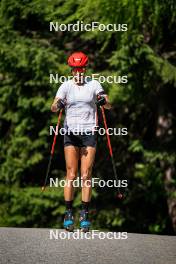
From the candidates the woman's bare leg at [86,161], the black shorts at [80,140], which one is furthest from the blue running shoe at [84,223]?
the black shorts at [80,140]

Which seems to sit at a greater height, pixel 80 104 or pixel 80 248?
pixel 80 104

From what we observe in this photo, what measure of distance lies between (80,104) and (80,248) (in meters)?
1.74

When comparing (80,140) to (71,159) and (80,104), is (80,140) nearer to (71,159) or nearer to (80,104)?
(71,159)

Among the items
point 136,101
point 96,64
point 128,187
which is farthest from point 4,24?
point 128,187

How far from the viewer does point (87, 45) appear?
17562 mm

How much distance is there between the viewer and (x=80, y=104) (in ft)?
28.8

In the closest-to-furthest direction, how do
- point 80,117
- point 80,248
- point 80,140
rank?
1. point 80,248
2. point 80,117
3. point 80,140

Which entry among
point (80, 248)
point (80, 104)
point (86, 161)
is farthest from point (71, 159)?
point (80, 248)

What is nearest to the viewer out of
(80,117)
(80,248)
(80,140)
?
(80,248)

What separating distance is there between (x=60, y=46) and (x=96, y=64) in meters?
0.94

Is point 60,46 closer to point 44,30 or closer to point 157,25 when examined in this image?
point 44,30

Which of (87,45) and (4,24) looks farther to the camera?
(87,45)

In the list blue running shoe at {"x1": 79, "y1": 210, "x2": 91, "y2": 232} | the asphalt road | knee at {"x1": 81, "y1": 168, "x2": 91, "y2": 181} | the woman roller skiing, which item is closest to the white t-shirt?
the woman roller skiing

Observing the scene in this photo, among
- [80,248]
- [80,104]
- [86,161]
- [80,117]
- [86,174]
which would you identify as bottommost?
[80,248]
